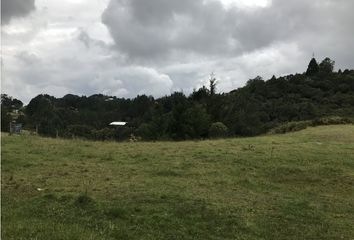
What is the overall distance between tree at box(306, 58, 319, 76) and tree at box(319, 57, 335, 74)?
3.65 ft

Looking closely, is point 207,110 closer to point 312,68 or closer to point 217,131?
point 217,131

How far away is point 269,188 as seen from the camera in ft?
52.5

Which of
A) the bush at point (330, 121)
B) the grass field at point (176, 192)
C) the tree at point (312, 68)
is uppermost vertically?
Answer: the tree at point (312, 68)

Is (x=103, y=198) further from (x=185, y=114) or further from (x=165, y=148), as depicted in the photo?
(x=185, y=114)

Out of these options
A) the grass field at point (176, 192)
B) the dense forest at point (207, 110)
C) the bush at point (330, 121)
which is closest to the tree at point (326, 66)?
the dense forest at point (207, 110)

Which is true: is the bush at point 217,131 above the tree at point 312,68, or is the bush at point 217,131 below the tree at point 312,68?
below

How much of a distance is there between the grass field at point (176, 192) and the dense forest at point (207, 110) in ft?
68.5

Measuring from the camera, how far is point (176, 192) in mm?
14227

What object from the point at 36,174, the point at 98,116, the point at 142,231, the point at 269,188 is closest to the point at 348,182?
the point at 269,188

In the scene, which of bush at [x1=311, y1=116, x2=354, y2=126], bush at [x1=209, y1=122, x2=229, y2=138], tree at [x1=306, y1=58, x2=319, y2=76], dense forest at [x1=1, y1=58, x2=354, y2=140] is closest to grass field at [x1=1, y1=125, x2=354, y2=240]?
bush at [x1=311, y1=116, x2=354, y2=126]

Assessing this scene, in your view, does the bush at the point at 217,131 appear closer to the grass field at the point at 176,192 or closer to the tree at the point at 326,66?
the grass field at the point at 176,192

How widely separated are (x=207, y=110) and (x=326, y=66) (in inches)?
1826

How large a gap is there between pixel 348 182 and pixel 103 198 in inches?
→ 352

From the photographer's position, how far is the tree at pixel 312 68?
93.8m
